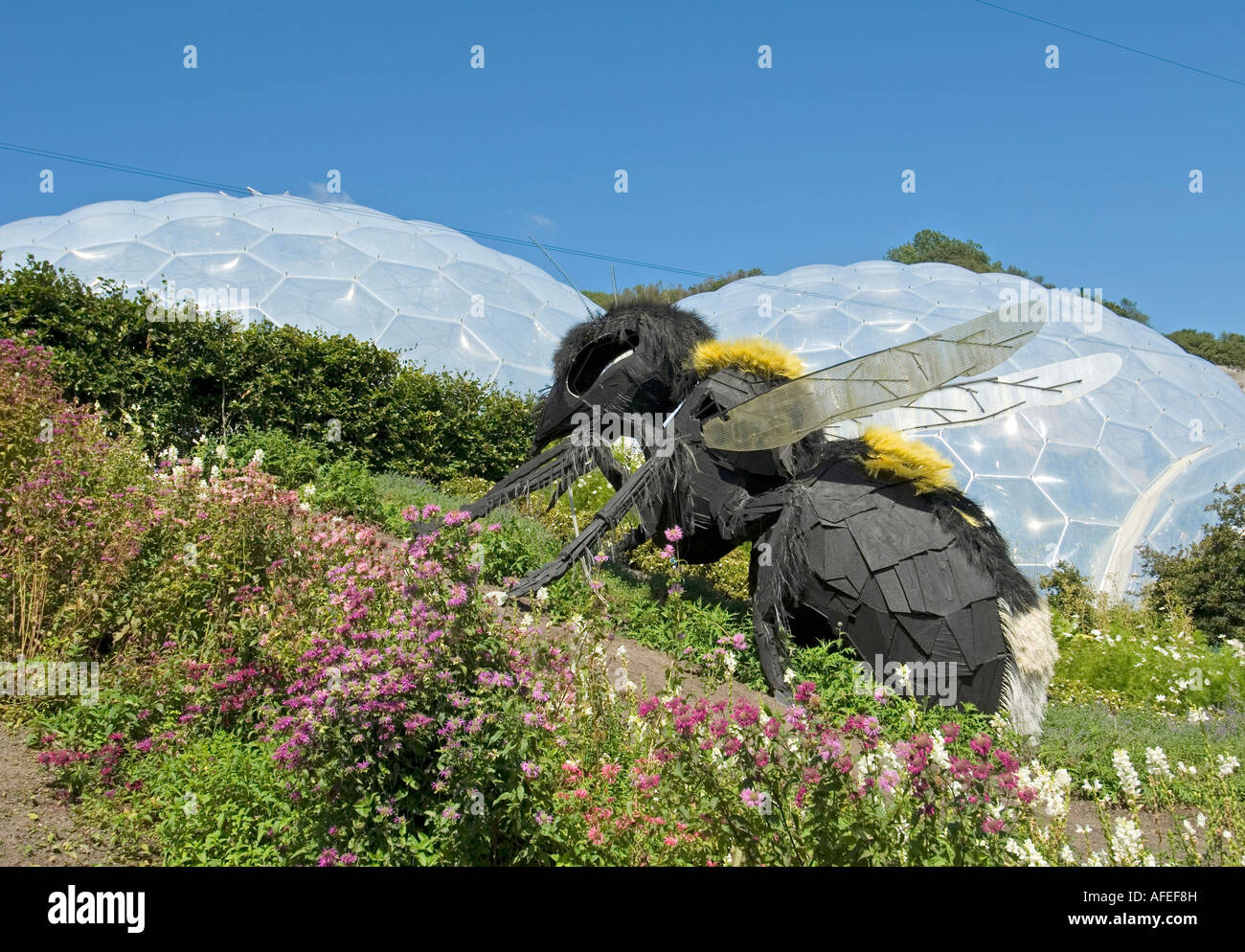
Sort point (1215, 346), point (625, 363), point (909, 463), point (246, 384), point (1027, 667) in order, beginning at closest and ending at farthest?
point (1027, 667) → point (909, 463) → point (625, 363) → point (246, 384) → point (1215, 346)

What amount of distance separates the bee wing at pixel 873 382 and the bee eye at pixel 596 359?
1.13 meters

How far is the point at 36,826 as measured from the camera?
153 inches

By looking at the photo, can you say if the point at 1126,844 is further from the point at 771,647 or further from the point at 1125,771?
the point at 771,647

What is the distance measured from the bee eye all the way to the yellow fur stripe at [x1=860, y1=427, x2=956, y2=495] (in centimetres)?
229

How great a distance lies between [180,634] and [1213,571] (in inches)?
507

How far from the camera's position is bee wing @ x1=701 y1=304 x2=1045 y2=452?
6.15m

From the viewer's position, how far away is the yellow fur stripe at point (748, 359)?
24.6ft

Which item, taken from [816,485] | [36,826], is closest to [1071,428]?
[816,485]

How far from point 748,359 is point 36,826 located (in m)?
5.75

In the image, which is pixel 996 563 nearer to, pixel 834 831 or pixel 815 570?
pixel 815 570

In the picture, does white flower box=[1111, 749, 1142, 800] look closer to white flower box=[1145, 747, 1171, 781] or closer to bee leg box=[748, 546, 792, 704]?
white flower box=[1145, 747, 1171, 781]

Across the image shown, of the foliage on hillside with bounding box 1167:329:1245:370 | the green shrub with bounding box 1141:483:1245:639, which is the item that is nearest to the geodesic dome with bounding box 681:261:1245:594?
the green shrub with bounding box 1141:483:1245:639

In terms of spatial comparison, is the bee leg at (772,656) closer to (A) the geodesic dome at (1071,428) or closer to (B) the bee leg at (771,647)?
(B) the bee leg at (771,647)
